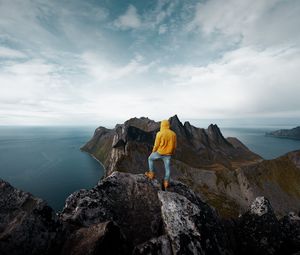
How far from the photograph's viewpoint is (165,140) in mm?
15906

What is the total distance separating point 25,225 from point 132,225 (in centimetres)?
641

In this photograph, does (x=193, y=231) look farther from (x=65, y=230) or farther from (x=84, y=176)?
(x=84, y=176)

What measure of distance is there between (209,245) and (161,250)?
3.00 m

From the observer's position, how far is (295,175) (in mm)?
131750

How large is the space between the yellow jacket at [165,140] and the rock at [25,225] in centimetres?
860

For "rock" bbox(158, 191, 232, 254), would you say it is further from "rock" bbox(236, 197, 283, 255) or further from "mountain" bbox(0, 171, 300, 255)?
"rock" bbox(236, 197, 283, 255)

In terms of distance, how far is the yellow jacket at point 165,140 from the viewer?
52.0ft

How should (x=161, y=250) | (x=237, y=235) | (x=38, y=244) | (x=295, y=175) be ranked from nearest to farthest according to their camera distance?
(x=38, y=244) < (x=161, y=250) < (x=237, y=235) < (x=295, y=175)

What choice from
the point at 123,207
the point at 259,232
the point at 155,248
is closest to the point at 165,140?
the point at 123,207

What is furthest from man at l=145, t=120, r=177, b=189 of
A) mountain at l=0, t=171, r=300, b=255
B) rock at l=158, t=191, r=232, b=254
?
rock at l=158, t=191, r=232, b=254

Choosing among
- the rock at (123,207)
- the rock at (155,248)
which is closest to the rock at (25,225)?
the rock at (123,207)

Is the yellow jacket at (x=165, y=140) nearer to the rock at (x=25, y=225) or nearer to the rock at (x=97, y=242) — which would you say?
the rock at (x=97, y=242)

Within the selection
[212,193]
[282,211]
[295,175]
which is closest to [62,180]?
[212,193]

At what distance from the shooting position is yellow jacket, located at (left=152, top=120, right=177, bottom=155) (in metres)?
15.8
